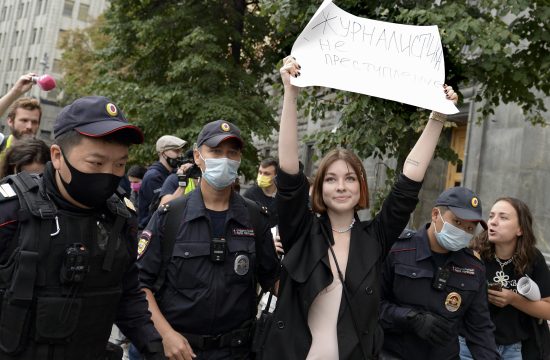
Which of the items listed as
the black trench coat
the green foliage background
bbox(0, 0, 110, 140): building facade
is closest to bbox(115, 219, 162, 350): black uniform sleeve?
the black trench coat

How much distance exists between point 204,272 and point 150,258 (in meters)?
0.30

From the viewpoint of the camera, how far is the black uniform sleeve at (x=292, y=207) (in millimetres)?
2787

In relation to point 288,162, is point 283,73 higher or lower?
higher

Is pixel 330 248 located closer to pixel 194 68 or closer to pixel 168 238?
pixel 168 238

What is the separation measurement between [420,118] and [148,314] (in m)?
4.06

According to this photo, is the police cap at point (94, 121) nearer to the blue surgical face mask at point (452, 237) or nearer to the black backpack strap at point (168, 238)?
the black backpack strap at point (168, 238)

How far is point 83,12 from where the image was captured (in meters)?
61.5

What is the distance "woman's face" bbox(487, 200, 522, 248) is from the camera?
4121mm

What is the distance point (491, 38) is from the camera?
5.67 m

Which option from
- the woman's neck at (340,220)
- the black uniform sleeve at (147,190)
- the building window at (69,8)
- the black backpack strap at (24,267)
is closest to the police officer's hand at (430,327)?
the woman's neck at (340,220)

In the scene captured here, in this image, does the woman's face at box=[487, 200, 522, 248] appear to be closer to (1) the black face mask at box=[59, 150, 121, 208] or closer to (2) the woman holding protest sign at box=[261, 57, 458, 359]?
(2) the woman holding protest sign at box=[261, 57, 458, 359]

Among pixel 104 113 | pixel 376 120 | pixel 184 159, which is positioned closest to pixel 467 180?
pixel 376 120

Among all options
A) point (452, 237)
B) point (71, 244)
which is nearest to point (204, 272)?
point (71, 244)

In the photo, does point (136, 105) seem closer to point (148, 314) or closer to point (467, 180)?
point (467, 180)
